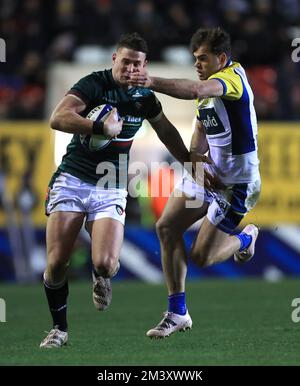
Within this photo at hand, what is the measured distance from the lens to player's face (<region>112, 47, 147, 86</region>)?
7.41 metres

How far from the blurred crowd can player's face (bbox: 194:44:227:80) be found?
789 centimetres

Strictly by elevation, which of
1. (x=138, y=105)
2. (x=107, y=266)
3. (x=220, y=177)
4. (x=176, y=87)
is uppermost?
(x=176, y=87)

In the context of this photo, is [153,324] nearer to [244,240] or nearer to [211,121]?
[244,240]

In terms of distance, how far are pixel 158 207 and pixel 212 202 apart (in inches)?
277

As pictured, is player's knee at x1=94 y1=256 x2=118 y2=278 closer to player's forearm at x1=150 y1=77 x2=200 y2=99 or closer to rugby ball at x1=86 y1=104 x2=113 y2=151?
rugby ball at x1=86 y1=104 x2=113 y2=151

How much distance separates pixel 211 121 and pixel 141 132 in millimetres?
7411

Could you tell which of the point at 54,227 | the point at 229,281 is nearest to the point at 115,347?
the point at 54,227

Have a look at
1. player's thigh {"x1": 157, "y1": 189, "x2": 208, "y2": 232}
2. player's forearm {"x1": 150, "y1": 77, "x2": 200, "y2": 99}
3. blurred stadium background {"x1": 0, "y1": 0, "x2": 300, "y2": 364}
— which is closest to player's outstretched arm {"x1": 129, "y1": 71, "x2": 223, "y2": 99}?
player's forearm {"x1": 150, "y1": 77, "x2": 200, "y2": 99}

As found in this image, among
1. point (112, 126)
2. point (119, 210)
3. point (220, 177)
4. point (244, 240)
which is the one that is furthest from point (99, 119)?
point (244, 240)

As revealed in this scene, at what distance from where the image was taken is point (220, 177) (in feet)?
27.6

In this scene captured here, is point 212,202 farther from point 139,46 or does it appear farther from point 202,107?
point 139,46

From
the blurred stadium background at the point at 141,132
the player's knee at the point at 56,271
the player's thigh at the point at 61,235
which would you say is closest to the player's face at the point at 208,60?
the player's thigh at the point at 61,235

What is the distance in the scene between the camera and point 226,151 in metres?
8.27

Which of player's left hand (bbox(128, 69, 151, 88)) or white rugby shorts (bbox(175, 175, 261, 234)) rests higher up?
player's left hand (bbox(128, 69, 151, 88))
